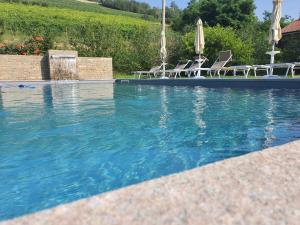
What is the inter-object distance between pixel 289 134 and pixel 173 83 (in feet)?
32.3

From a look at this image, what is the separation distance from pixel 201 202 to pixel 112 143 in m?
2.93

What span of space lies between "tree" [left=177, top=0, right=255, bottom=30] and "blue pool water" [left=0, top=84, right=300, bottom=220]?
24.6m

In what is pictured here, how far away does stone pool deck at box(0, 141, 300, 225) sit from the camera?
1.02 m

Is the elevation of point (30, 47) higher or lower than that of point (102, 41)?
lower

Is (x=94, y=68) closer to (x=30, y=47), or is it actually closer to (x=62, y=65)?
(x=62, y=65)

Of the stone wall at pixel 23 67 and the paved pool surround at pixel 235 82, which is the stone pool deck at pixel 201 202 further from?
the stone wall at pixel 23 67

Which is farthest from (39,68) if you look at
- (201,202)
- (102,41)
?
(201,202)

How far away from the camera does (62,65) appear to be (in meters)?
17.5

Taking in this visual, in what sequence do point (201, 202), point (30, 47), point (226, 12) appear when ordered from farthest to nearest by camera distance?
point (226, 12)
point (30, 47)
point (201, 202)

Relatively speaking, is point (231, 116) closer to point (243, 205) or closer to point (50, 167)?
point (50, 167)

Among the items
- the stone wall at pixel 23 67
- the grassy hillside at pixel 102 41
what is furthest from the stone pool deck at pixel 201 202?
the grassy hillside at pixel 102 41

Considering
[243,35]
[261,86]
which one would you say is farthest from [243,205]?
[243,35]

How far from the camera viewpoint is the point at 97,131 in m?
4.65

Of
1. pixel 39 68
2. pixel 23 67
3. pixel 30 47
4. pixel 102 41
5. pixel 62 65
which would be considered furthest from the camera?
pixel 102 41
